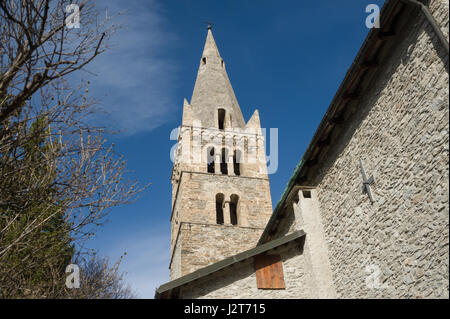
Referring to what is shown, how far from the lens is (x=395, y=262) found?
5707mm

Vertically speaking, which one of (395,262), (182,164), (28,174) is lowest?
(395,262)

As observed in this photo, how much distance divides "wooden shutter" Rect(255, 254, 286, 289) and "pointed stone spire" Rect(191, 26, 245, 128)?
1578 cm

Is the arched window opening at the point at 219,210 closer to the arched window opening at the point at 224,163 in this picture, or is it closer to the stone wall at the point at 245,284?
the arched window opening at the point at 224,163

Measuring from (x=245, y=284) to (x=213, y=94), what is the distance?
18553mm

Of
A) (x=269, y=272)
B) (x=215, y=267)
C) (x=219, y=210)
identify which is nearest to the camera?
(x=215, y=267)

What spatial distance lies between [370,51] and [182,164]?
1543 cm

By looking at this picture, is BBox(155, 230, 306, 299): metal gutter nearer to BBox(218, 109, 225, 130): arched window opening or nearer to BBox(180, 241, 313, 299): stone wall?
BBox(180, 241, 313, 299): stone wall

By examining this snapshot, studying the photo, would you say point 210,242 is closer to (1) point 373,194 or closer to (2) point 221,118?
(2) point 221,118

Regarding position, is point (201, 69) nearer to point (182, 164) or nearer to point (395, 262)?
point (182, 164)

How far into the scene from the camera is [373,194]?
6375 millimetres

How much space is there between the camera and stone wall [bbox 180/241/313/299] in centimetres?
741

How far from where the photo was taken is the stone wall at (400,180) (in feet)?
16.5

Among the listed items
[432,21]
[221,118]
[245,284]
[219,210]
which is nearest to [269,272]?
[245,284]

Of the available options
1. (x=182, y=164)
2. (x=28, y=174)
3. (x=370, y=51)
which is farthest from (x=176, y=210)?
(x=370, y=51)
